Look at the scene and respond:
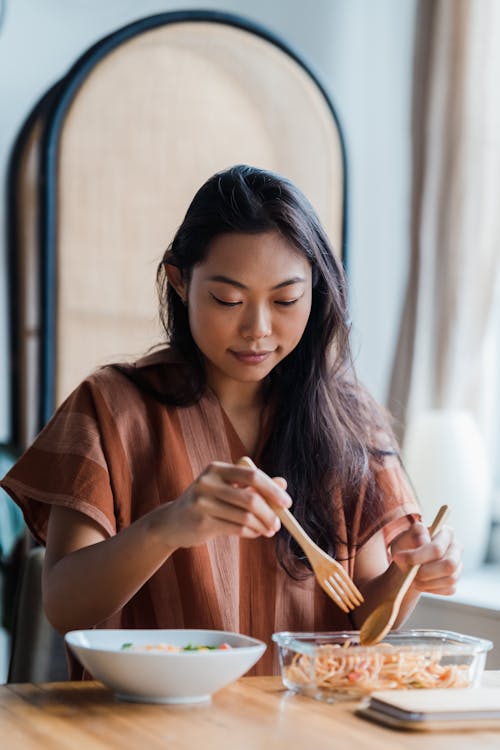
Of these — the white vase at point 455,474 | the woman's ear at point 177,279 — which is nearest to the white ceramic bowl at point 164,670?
the woman's ear at point 177,279

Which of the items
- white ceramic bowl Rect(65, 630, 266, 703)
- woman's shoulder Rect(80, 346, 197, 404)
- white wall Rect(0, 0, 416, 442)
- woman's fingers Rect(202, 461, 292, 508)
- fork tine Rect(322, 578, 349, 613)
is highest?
white wall Rect(0, 0, 416, 442)

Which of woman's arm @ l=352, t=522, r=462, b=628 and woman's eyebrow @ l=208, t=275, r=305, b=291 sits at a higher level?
woman's eyebrow @ l=208, t=275, r=305, b=291

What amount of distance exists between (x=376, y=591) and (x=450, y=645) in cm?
32

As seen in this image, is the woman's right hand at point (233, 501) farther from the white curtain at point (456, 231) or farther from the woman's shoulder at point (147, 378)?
the white curtain at point (456, 231)

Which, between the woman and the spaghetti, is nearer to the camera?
the spaghetti

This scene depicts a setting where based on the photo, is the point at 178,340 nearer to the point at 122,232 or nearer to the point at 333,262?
the point at 333,262

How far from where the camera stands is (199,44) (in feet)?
8.66

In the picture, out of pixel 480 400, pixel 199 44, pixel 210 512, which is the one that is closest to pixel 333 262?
pixel 210 512

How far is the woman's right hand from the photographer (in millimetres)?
1142

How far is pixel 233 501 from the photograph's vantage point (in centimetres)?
115

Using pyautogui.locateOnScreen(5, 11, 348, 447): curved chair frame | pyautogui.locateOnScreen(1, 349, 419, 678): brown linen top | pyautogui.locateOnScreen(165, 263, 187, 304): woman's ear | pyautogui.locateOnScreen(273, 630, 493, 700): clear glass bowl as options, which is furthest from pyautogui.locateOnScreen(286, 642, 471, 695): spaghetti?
pyautogui.locateOnScreen(5, 11, 348, 447): curved chair frame

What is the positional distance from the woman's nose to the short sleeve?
0.24 metres

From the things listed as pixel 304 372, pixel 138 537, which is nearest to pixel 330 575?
pixel 138 537

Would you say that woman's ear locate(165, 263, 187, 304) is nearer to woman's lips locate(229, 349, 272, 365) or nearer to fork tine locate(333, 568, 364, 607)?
woman's lips locate(229, 349, 272, 365)
